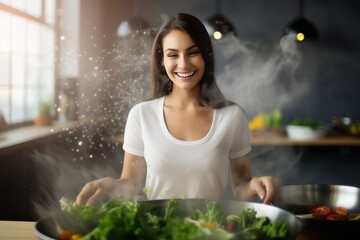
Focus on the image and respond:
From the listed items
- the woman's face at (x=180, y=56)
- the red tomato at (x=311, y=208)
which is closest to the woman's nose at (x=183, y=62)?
the woman's face at (x=180, y=56)

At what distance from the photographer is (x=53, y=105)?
2646 millimetres

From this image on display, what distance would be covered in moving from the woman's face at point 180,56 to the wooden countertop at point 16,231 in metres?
0.55

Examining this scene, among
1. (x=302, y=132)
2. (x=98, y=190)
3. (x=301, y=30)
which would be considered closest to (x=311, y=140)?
(x=302, y=132)

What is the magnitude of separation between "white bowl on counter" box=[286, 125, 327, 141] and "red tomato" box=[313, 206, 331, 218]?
1965 millimetres

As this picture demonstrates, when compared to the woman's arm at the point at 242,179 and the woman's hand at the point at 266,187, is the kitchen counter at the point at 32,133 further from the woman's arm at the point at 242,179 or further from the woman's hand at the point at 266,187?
the woman's hand at the point at 266,187

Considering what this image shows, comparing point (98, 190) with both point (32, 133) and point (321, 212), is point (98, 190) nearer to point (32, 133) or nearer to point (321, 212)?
point (321, 212)

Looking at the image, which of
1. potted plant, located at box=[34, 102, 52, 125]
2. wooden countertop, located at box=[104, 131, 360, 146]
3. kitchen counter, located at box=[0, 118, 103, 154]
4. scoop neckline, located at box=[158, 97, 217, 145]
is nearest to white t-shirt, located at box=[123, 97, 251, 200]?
scoop neckline, located at box=[158, 97, 217, 145]

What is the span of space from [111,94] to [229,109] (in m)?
1.12

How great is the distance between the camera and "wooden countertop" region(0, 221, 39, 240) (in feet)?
3.36

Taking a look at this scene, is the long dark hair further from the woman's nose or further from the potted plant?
the potted plant

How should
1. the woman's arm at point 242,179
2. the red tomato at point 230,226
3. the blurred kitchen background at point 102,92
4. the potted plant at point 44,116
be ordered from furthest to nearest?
the potted plant at point 44,116, the blurred kitchen background at point 102,92, the woman's arm at point 242,179, the red tomato at point 230,226

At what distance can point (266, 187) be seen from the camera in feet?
3.51

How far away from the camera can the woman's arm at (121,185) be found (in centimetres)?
102

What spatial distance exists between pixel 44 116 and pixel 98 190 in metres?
1.65
